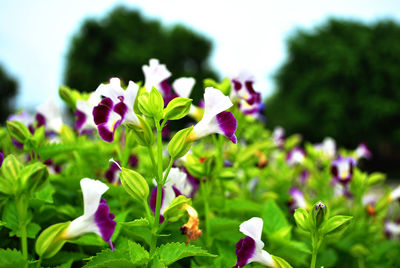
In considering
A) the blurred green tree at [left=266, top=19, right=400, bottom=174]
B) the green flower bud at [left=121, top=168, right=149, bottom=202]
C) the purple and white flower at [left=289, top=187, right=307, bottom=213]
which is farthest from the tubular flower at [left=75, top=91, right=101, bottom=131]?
the blurred green tree at [left=266, top=19, right=400, bottom=174]

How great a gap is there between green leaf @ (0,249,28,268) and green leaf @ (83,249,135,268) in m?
0.14

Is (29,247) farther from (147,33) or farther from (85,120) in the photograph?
(147,33)

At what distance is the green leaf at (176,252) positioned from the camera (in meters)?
0.91

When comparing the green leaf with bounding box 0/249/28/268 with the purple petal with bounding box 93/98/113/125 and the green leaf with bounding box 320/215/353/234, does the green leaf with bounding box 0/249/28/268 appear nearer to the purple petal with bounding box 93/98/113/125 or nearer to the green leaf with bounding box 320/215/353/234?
the purple petal with bounding box 93/98/113/125

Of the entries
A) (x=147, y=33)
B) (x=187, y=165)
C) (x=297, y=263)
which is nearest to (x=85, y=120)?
(x=187, y=165)

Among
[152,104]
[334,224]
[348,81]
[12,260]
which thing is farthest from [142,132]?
[348,81]

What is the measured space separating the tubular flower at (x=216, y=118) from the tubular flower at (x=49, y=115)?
94 centimetres

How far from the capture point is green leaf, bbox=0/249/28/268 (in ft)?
2.87

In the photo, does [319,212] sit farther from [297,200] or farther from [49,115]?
[49,115]

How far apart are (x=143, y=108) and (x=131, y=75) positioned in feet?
90.2

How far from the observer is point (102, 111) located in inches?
39.7

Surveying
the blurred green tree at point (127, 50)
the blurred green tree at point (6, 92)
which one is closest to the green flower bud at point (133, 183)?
the blurred green tree at point (127, 50)

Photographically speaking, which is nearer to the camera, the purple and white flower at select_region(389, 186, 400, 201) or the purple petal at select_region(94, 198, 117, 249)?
the purple petal at select_region(94, 198, 117, 249)

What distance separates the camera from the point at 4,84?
2834 centimetres
